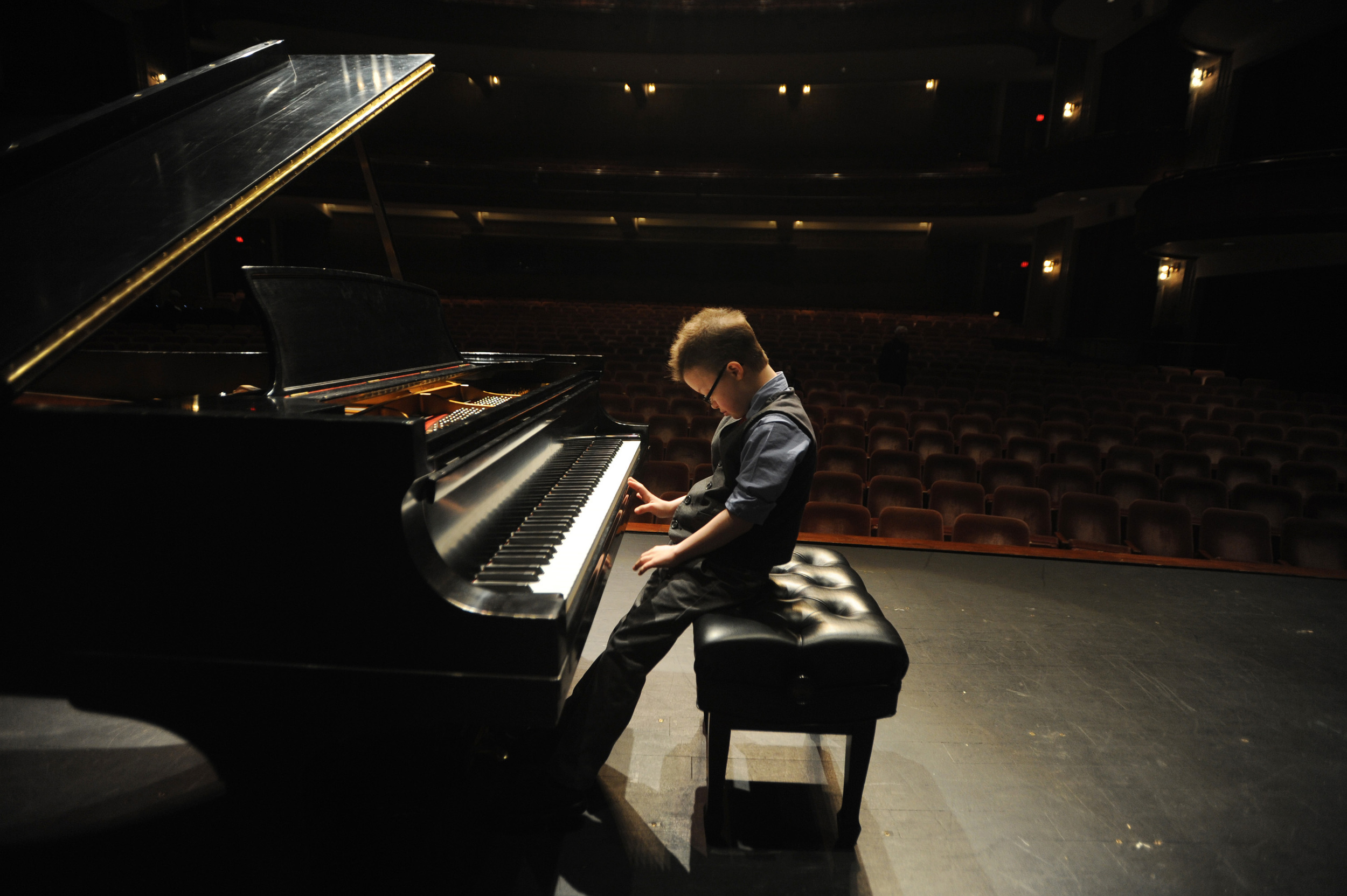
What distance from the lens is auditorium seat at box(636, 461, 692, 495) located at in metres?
3.78

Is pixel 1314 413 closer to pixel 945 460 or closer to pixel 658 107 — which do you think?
pixel 945 460

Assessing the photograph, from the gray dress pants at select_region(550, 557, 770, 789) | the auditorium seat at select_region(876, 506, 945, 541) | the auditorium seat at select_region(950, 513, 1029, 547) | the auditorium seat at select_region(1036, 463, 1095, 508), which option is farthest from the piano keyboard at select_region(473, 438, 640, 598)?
the auditorium seat at select_region(1036, 463, 1095, 508)

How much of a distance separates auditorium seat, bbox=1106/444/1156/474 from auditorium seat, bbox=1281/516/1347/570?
1179mm

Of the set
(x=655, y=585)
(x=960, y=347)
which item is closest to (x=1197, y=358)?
(x=960, y=347)

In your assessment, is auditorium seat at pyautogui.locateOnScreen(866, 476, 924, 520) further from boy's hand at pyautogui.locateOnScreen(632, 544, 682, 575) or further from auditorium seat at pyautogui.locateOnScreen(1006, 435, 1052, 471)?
boy's hand at pyautogui.locateOnScreen(632, 544, 682, 575)

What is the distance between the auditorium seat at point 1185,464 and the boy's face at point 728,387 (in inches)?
166

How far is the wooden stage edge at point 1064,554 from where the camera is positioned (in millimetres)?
3088

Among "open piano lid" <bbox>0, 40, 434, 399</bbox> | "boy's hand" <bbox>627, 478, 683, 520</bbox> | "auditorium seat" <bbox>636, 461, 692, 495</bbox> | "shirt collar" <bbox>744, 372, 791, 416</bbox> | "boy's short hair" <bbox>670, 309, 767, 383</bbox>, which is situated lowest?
"auditorium seat" <bbox>636, 461, 692, 495</bbox>

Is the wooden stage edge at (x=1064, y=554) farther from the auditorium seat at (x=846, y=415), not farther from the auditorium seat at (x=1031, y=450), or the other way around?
the auditorium seat at (x=846, y=415)

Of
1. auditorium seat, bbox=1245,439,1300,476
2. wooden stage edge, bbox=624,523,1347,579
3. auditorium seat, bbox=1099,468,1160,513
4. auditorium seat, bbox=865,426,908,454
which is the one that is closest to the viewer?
wooden stage edge, bbox=624,523,1347,579

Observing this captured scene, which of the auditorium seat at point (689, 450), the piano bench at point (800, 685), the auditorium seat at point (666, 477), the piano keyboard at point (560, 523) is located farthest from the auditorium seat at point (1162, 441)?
the piano bench at point (800, 685)

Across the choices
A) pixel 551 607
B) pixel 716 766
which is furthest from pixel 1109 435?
pixel 551 607

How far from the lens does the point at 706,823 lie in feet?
4.97

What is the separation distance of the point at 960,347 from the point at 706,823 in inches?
488
